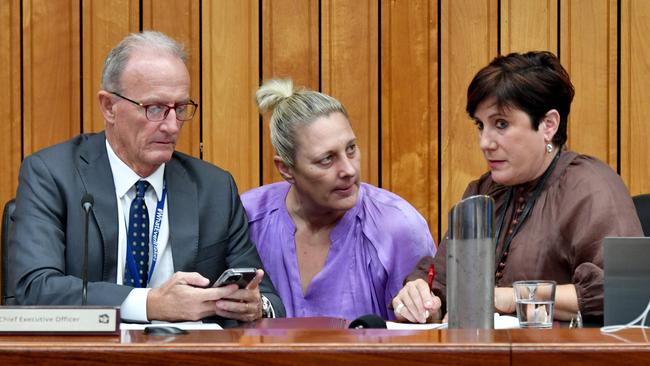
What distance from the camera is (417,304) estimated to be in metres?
2.79

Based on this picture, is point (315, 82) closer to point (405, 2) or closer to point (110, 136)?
point (405, 2)

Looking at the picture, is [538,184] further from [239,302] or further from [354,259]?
[239,302]

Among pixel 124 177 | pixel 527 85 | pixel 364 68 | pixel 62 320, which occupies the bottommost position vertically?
pixel 62 320

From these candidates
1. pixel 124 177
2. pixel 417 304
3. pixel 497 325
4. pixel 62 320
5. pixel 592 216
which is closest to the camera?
pixel 62 320

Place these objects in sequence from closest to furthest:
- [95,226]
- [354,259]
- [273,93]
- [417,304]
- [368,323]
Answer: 1. [368,323]
2. [417,304]
3. [95,226]
4. [354,259]
5. [273,93]

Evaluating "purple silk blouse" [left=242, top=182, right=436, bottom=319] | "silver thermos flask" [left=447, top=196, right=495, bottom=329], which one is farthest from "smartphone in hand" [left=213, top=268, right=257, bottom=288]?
"silver thermos flask" [left=447, top=196, right=495, bottom=329]

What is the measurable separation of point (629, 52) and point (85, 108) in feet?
6.80

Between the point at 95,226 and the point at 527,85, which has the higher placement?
the point at 527,85

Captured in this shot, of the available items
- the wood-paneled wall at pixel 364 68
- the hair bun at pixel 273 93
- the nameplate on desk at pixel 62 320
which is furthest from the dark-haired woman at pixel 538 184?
the nameplate on desk at pixel 62 320

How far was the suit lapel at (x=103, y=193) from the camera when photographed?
3111 mm

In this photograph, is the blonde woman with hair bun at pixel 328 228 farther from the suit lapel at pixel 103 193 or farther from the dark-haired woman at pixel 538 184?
the suit lapel at pixel 103 193

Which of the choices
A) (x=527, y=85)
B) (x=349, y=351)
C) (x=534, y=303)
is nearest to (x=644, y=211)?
(x=527, y=85)

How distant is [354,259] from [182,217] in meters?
0.59

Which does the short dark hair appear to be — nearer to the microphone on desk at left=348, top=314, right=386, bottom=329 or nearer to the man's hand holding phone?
the man's hand holding phone
